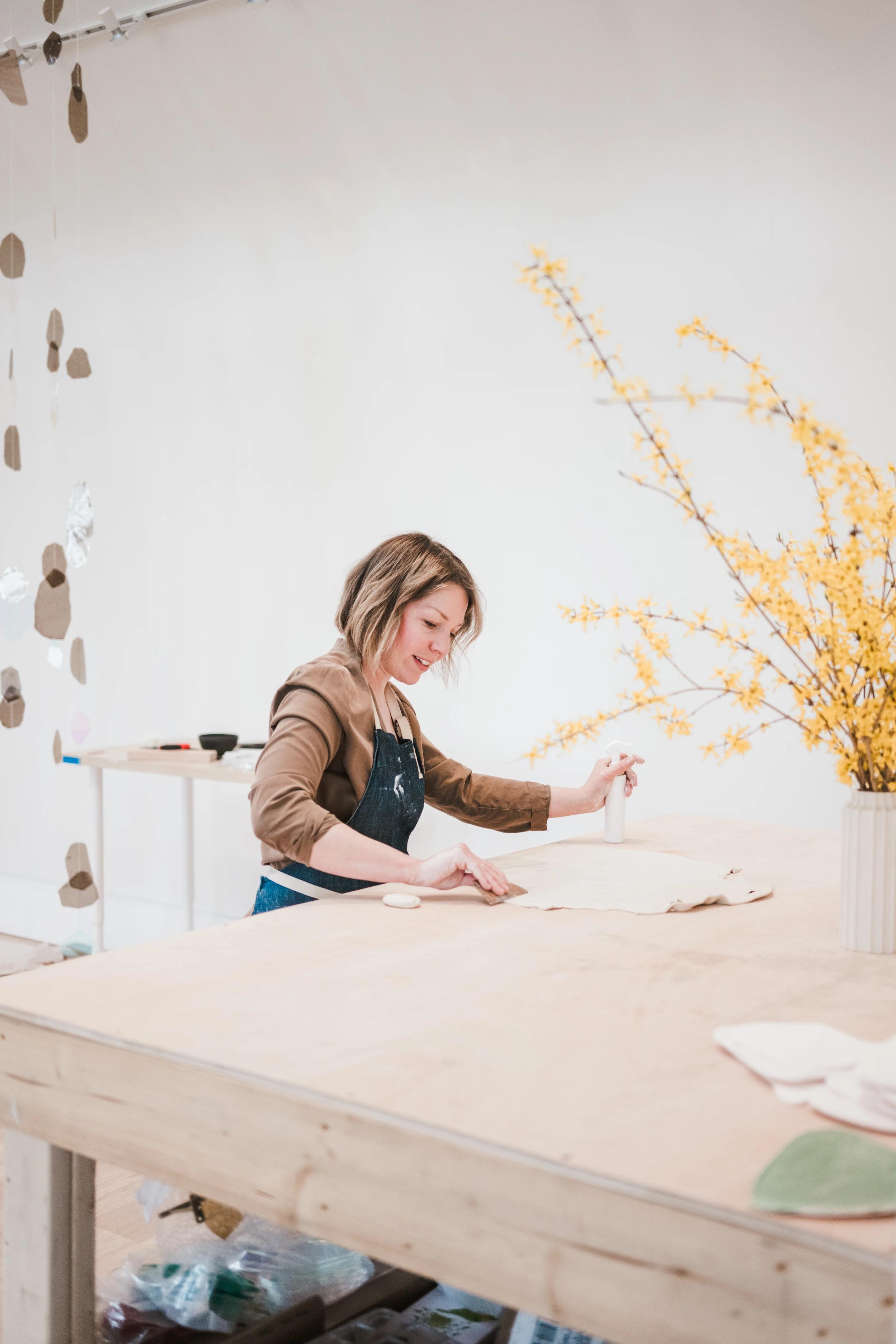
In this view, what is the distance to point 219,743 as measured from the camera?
11.8 feet

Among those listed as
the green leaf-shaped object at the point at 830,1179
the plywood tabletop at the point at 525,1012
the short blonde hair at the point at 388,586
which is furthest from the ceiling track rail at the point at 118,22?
the green leaf-shaped object at the point at 830,1179

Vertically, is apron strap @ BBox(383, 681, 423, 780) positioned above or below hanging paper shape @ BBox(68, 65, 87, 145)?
below

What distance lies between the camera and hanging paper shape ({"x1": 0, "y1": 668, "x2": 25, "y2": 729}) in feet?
9.55

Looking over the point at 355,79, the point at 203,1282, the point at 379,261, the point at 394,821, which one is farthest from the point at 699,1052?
the point at 355,79

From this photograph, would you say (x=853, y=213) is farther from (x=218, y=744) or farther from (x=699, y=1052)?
(x=699, y=1052)

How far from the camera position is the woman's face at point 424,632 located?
6.63 feet

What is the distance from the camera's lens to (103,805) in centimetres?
426

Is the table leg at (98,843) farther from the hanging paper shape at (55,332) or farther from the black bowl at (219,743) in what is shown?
the hanging paper shape at (55,332)

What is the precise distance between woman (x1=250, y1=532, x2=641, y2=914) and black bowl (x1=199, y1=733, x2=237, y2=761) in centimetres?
150

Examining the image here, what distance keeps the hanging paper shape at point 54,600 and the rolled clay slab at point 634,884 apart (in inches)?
55.4

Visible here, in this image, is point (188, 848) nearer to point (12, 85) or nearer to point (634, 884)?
point (12, 85)

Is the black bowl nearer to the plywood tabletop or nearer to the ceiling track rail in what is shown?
the plywood tabletop

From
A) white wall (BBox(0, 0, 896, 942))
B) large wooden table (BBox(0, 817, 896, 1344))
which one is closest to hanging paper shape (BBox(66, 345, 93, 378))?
white wall (BBox(0, 0, 896, 942))

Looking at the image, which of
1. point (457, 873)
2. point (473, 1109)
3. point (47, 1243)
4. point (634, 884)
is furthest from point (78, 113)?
point (473, 1109)
